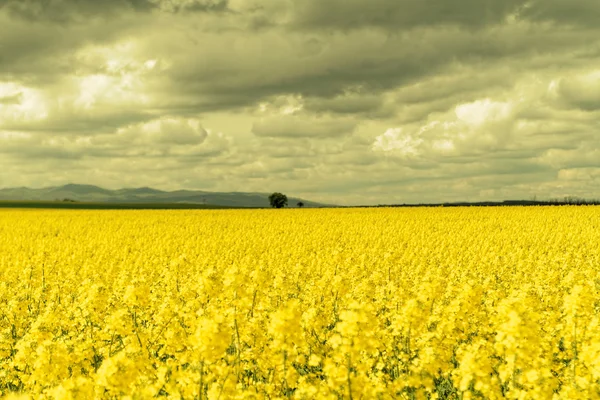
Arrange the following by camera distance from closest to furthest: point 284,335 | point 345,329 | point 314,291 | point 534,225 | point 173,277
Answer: point 345,329 → point 284,335 → point 314,291 → point 173,277 → point 534,225

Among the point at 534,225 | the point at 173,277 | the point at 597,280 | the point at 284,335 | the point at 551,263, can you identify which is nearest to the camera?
the point at 284,335

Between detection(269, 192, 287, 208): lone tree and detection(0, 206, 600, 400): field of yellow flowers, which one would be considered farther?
detection(269, 192, 287, 208): lone tree

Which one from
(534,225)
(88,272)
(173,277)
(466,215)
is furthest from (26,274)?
(466,215)

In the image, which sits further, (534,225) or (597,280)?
(534,225)

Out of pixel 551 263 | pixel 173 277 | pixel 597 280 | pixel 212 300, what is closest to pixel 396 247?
pixel 551 263

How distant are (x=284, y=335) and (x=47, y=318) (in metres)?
5.03

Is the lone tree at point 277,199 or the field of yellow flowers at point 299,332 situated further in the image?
the lone tree at point 277,199

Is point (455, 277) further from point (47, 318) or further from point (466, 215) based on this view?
point (466, 215)

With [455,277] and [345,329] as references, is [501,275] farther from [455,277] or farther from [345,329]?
[345,329]

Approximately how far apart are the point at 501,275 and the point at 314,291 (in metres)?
8.81

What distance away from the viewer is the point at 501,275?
1791cm

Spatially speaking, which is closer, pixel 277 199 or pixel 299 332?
pixel 299 332

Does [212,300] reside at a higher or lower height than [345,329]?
lower

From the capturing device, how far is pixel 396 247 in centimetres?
2520
